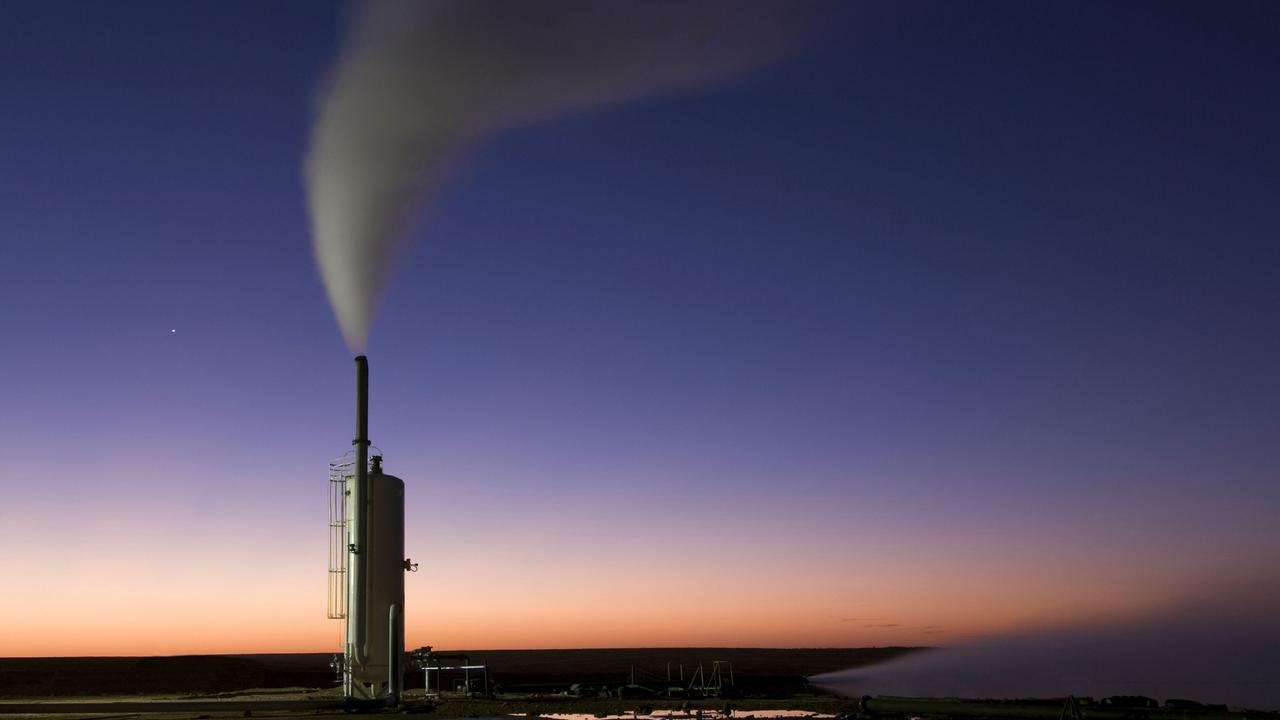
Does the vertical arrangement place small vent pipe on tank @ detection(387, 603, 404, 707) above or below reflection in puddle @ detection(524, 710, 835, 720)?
above

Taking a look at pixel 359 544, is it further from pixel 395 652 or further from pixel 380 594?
pixel 395 652

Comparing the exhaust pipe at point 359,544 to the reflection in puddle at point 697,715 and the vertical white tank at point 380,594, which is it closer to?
the vertical white tank at point 380,594

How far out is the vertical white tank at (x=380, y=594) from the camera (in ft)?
127

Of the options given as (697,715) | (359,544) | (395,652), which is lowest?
(697,715)

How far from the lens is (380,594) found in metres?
39.2

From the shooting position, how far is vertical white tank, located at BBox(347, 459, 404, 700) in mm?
38656

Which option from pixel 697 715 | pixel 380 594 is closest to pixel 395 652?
pixel 380 594

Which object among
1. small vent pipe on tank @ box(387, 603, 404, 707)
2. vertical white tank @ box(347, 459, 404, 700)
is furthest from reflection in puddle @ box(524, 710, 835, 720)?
vertical white tank @ box(347, 459, 404, 700)

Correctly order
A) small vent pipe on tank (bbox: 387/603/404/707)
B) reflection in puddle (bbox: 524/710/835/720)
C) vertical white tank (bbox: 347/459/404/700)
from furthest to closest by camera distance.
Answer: vertical white tank (bbox: 347/459/404/700) < small vent pipe on tank (bbox: 387/603/404/707) < reflection in puddle (bbox: 524/710/835/720)

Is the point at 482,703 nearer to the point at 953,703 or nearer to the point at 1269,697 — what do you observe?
the point at 953,703

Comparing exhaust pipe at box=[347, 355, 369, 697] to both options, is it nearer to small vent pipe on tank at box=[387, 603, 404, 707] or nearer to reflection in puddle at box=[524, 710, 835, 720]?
small vent pipe on tank at box=[387, 603, 404, 707]

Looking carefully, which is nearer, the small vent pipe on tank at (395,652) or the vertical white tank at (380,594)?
the small vent pipe on tank at (395,652)

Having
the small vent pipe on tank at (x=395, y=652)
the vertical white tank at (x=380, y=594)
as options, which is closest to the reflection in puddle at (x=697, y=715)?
the small vent pipe on tank at (x=395, y=652)

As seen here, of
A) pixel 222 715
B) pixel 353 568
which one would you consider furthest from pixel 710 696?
pixel 222 715
